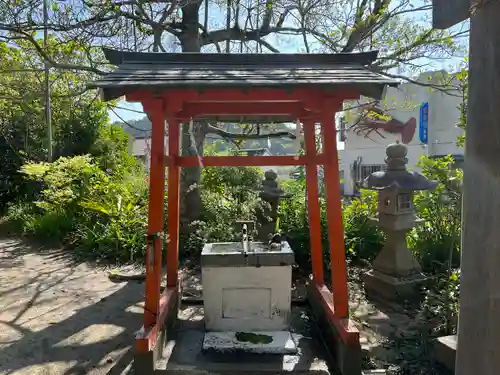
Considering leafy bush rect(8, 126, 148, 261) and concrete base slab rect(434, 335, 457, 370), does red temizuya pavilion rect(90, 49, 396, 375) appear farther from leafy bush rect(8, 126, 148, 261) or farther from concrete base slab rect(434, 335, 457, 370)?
leafy bush rect(8, 126, 148, 261)

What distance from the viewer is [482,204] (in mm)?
1665

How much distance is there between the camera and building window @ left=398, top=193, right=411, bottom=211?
17.0ft

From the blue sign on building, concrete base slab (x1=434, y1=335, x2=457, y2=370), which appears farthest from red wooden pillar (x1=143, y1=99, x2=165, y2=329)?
the blue sign on building

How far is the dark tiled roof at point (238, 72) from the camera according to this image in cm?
295

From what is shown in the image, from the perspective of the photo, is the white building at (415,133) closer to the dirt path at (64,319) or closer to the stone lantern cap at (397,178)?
the stone lantern cap at (397,178)

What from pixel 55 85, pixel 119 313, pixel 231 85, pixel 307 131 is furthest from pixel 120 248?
pixel 55 85

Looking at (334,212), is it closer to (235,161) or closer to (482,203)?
(235,161)

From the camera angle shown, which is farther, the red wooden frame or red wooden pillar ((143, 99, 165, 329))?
red wooden pillar ((143, 99, 165, 329))

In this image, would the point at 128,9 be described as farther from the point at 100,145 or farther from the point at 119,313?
the point at 100,145

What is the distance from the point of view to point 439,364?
3365 millimetres

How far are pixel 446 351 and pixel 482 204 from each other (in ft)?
7.20

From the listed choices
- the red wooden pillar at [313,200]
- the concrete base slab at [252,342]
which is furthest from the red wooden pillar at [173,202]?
the red wooden pillar at [313,200]

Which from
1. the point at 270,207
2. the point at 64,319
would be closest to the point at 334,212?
the point at 270,207

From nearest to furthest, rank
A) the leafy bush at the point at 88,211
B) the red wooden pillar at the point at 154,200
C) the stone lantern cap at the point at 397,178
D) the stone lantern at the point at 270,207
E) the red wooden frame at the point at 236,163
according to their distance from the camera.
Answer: the red wooden frame at the point at 236,163 → the red wooden pillar at the point at 154,200 → the stone lantern cap at the point at 397,178 → the stone lantern at the point at 270,207 → the leafy bush at the point at 88,211
